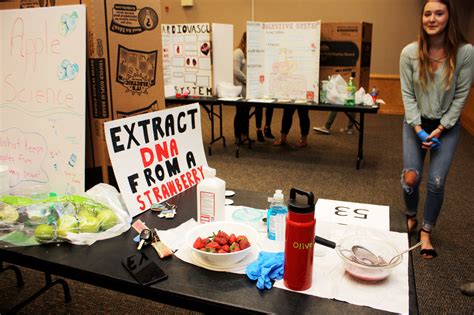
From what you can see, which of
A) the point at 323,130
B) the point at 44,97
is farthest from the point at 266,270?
the point at 323,130

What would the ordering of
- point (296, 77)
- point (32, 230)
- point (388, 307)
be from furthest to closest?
point (296, 77) → point (32, 230) → point (388, 307)

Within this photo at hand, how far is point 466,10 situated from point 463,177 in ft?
14.6

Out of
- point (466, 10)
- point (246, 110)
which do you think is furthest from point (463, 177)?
point (466, 10)

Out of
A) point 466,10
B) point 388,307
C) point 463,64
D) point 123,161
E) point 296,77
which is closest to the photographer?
point 388,307

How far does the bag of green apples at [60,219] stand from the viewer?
1.20 metres

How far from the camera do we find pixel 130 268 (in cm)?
105

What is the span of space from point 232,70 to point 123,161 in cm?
366

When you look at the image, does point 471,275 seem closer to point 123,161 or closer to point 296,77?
point 123,161

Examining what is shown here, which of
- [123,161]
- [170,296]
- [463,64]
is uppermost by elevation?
[463,64]

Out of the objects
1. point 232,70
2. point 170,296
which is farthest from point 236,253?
point 232,70

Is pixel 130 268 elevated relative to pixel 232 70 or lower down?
lower down

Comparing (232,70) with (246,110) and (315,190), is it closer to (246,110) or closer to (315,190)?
(246,110)

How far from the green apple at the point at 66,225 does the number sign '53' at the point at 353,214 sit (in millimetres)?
795

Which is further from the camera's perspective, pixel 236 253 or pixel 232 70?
pixel 232 70
